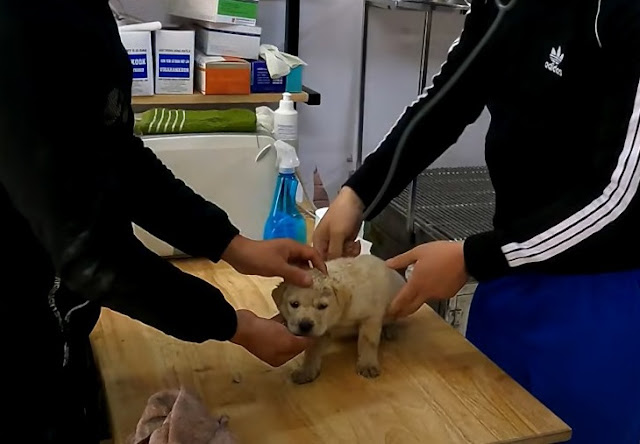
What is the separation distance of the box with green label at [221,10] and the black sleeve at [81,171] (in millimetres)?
842

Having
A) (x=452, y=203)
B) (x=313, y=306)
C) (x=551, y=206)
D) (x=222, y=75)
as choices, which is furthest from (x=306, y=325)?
(x=452, y=203)

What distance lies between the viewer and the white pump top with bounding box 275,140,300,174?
1311mm

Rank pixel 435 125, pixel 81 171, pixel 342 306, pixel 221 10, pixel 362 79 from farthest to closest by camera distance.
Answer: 1. pixel 362 79
2. pixel 221 10
3. pixel 435 125
4. pixel 342 306
5. pixel 81 171

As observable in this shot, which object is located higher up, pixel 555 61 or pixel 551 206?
pixel 555 61

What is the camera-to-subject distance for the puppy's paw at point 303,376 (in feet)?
3.08

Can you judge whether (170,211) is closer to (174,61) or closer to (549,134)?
(549,134)

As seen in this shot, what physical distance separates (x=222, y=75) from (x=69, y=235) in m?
1.01

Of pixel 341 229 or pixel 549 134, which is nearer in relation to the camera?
pixel 549 134

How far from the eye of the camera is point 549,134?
40.3 inches

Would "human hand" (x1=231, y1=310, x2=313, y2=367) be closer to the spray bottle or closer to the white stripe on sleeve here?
the white stripe on sleeve

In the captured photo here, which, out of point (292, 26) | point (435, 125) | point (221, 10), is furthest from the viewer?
point (292, 26)

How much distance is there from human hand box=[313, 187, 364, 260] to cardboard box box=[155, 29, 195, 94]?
626mm

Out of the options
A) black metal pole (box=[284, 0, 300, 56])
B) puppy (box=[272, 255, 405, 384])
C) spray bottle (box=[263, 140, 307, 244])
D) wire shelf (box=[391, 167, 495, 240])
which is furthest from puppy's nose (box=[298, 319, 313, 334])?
black metal pole (box=[284, 0, 300, 56])

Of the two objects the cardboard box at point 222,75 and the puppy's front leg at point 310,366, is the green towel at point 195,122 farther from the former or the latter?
the puppy's front leg at point 310,366
